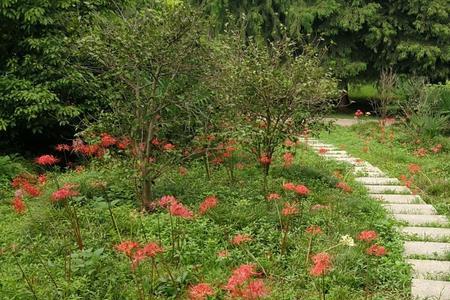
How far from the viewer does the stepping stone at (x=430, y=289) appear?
132 inches

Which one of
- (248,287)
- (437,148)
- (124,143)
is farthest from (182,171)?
(437,148)

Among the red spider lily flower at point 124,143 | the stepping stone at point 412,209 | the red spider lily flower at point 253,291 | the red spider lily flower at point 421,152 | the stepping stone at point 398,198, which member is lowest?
the red spider lily flower at point 421,152

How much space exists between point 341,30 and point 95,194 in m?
11.9

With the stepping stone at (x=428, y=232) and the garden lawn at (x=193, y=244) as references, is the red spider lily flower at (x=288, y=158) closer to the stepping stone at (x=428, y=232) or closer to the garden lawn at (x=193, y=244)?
the garden lawn at (x=193, y=244)

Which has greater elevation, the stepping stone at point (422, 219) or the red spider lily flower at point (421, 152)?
the stepping stone at point (422, 219)

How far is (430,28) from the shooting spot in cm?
1440

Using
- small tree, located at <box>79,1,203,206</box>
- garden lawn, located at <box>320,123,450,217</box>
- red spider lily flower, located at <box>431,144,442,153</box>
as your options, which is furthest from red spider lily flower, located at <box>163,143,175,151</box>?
Answer: red spider lily flower, located at <box>431,144,442,153</box>

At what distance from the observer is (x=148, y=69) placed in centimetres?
476

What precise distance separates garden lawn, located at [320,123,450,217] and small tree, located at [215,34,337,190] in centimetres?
160

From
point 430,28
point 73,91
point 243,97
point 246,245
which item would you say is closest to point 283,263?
point 246,245

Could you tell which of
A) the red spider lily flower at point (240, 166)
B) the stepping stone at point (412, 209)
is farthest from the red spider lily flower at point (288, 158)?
the stepping stone at point (412, 209)

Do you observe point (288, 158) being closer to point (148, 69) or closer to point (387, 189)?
Answer: point (387, 189)

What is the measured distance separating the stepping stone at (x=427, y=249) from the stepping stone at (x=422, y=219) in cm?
59

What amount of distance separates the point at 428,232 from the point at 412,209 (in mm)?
727
